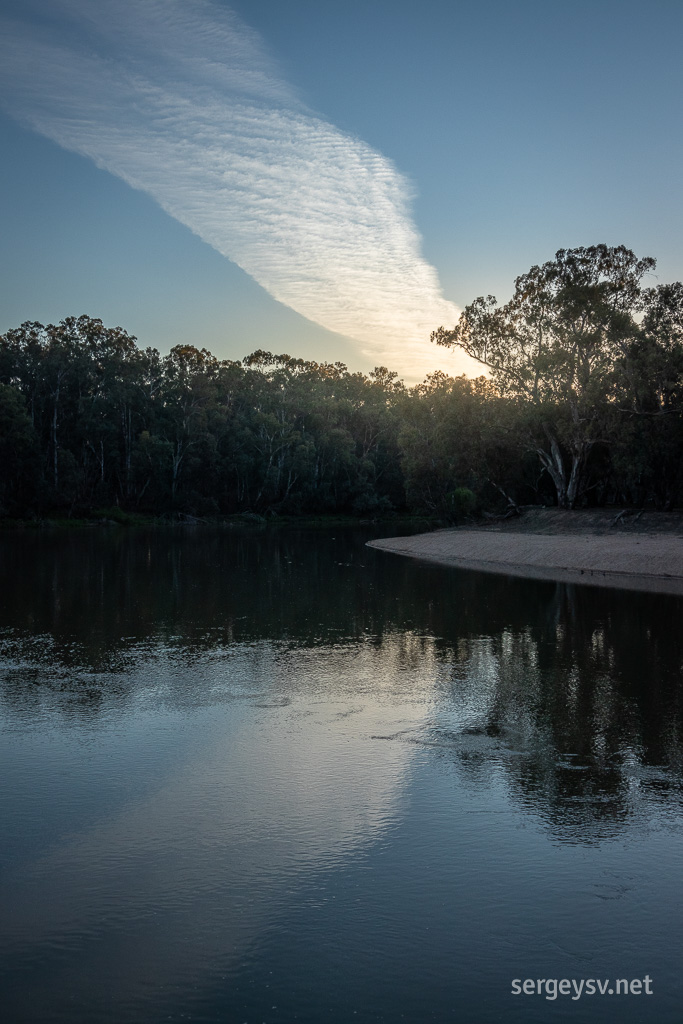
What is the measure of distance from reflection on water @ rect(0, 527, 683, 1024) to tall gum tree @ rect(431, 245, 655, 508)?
124 feet

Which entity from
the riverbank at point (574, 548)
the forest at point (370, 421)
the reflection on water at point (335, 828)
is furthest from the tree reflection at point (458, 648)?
the forest at point (370, 421)

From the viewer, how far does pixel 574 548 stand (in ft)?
118

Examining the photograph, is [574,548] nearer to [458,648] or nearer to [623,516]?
[623,516]

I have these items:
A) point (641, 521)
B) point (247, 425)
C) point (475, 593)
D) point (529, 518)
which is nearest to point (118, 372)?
point (247, 425)

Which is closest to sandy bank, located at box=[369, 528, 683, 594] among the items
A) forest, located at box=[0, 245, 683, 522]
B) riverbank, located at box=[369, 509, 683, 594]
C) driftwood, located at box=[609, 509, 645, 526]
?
riverbank, located at box=[369, 509, 683, 594]

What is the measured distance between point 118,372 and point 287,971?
90.7m

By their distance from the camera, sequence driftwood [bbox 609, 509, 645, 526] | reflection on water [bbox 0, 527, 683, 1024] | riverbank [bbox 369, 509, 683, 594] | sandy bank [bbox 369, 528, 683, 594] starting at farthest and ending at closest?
driftwood [bbox 609, 509, 645, 526] < riverbank [bbox 369, 509, 683, 594] < sandy bank [bbox 369, 528, 683, 594] < reflection on water [bbox 0, 527, 683, 1024]

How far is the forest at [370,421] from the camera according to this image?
49156mm

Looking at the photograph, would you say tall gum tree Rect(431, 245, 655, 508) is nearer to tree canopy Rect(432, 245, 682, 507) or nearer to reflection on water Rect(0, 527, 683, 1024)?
tree canopy Rect(432, 245, 682, 507)

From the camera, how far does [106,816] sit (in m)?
6.96

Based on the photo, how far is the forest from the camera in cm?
4916

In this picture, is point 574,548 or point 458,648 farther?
point 574,548

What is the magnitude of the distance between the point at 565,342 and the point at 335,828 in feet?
162

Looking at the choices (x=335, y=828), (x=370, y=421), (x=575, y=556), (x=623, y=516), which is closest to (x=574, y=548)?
(x=575, y=556)
